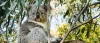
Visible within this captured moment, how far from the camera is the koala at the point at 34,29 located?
15.0ft

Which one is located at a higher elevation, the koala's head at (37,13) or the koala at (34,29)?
the koala's head at (37,13)

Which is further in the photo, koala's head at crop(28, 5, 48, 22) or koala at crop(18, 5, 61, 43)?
koala's head at crop(28, 5, 48, 22)

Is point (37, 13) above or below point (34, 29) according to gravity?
above

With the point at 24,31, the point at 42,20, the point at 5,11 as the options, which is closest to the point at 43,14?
the point at 42,20

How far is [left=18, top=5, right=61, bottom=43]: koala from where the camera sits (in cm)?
457

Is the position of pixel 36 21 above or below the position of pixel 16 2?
below

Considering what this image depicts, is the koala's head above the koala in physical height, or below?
above

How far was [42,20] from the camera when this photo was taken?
5348mm

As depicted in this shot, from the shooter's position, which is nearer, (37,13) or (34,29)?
(34,29)

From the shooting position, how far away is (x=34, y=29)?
4723 millimetres

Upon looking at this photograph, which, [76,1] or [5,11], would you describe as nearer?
[5,11]

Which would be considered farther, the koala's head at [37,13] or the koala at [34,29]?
the koala's head at [37,13]

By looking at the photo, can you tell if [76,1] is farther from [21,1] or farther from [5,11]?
[21,1]

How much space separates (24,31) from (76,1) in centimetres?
112
